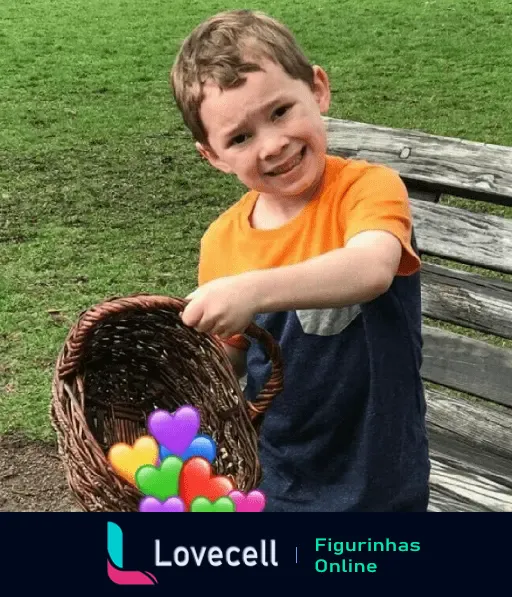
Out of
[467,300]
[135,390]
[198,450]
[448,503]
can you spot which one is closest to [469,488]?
[448,503]

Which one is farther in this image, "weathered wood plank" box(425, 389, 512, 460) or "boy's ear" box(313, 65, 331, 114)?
"weathered wood plank" box(425, 389, 512, 460)

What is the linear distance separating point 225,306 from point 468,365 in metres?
1.28

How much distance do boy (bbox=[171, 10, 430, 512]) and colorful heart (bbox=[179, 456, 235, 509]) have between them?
22 cm

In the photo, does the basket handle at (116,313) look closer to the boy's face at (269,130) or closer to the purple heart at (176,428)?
the purple heart at (176,428)

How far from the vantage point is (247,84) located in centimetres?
173

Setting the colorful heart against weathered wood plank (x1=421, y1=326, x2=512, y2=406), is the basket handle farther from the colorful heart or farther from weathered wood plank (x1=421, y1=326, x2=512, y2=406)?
weathered wood plank (x1=421, y1=326, x2=512, y2=406)

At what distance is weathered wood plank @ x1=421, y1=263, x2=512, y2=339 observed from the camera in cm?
258

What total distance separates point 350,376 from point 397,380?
9cm

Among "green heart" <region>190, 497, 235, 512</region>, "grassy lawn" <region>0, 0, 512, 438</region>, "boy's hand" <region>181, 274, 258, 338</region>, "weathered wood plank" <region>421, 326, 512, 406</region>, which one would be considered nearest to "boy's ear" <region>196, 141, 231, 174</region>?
"boy's hand" <region>181, 274, 258, 338</region>

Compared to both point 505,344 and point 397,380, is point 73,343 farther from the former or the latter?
point 505,344

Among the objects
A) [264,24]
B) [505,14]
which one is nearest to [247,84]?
[264,24]

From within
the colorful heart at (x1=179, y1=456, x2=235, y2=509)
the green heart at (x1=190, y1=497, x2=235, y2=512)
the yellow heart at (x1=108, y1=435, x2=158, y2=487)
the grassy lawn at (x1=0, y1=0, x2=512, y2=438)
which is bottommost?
the green heart at (x1=190, y1=497, x2=235, y2=512)

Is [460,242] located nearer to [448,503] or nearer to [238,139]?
[448,503]
